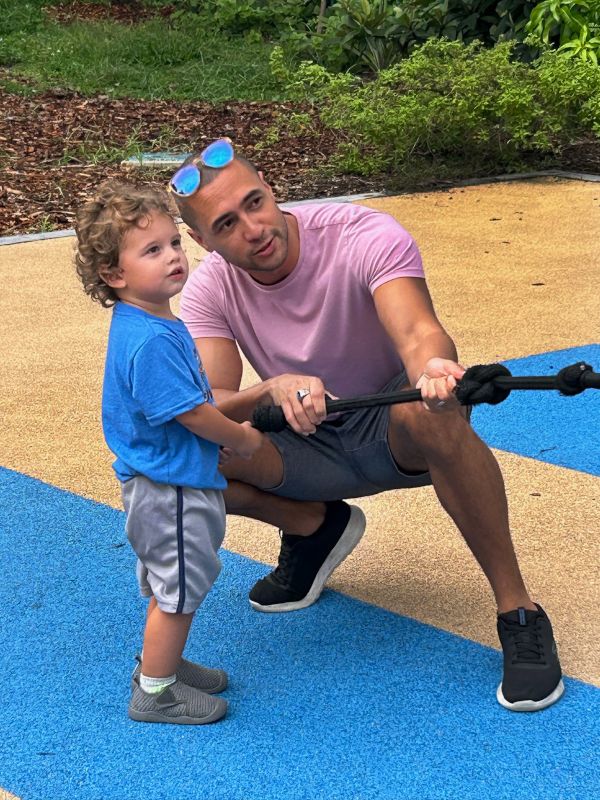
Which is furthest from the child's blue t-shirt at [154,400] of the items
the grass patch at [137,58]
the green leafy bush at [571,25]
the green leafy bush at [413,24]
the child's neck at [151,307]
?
the grass patch at [137,58]

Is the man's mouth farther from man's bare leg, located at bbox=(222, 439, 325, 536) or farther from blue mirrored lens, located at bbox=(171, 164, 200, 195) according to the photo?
man's bare leg, located at bbox=(222, 439, 325, 536)

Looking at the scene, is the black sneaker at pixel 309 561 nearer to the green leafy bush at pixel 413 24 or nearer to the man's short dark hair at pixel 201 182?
the man's short dark hair at pixel 201 182

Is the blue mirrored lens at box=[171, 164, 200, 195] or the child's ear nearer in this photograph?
the child's ear

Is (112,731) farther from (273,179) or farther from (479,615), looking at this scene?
(273,179)

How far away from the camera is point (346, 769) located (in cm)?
267

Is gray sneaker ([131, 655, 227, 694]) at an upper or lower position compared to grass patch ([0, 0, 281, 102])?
upper

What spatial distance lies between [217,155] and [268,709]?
1349 millimetres

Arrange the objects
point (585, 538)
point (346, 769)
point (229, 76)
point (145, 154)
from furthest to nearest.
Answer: point (229, 76) → point (145, 154) → point (585, 538) → point (346, 769)

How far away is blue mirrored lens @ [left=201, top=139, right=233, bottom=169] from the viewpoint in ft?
10.1

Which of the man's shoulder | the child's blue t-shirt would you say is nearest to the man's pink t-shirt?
the man's shoulder

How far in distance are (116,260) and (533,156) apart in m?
7.27

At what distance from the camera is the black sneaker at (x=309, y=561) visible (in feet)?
11.0

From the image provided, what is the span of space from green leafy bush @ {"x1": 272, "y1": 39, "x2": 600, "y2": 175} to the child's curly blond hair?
19.9 feet

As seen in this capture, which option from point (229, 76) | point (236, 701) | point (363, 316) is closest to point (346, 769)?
A: point (236, 701)
